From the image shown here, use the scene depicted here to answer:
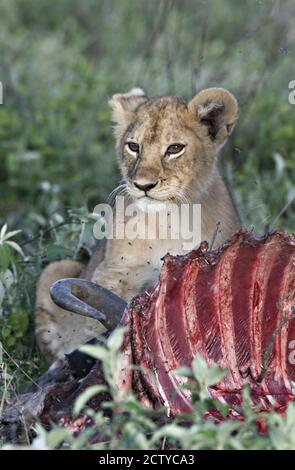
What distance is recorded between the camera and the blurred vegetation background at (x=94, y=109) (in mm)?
5484

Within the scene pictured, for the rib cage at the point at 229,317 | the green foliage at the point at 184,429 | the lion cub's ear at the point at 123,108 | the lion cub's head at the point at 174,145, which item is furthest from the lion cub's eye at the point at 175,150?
the green foliage at the point at 184,429

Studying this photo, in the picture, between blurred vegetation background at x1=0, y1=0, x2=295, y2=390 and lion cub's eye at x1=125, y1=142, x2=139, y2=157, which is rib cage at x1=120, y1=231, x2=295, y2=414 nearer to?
blurred vegetation background at x1=0, y1=0, x2=295, y2=390

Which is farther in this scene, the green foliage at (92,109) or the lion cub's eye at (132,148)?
the green foliage at (92,109)

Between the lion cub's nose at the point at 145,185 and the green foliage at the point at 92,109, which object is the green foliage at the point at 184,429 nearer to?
the green foliage at the point at 92,109

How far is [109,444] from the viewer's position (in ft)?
9.91

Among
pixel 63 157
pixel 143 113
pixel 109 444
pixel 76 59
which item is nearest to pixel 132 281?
pixel 143 113

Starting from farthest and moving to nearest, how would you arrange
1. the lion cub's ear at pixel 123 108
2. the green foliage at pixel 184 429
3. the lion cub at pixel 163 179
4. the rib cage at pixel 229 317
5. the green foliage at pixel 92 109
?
the green foliage at pixel 92 109 < the lion cub's ear at pixel 123 108 < the lion cub at pixel 163 179 < the rib cage at pixel 229 317 < the green foliage at pixel 184 429

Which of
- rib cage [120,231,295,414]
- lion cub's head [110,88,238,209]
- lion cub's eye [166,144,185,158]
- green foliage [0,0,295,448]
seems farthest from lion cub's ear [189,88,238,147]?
rib cage [120,231,295,414]

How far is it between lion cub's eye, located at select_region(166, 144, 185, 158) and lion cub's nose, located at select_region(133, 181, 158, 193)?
20cm

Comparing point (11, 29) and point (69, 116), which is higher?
point (11, 29)

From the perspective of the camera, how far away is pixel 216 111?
16.1 feet

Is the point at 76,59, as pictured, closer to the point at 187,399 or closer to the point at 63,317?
the point at 63,317

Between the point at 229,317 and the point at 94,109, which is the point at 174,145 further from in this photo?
the point at 94,109

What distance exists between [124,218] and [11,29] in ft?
19.4
